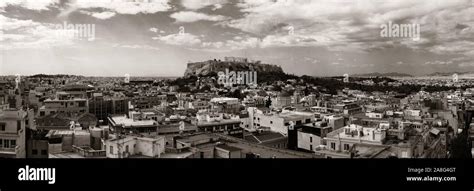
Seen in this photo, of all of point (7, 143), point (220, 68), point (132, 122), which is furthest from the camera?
point (220, 68)

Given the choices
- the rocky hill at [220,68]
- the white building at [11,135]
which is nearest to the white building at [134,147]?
the white building at [11,135]

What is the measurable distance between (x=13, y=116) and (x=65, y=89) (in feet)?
35.0

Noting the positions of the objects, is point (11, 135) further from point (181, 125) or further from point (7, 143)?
point (181, 125)

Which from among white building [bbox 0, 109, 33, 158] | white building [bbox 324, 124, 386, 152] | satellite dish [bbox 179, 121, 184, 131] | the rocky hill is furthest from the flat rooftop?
the rocky hill

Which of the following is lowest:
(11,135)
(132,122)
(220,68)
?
(132,122)

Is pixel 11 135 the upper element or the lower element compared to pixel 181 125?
upper

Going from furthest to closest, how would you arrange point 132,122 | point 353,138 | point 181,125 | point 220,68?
point 220,68, point 181,125, point 132,122, point 353,138

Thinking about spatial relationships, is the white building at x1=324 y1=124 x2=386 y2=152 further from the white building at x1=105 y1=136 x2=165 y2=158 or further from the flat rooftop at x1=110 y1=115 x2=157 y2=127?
the flat rooftop at x1=110 y1=115 x2=157 y2=127

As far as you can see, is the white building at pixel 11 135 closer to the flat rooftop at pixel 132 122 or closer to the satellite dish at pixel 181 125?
the flat rooftop at pixel 132 122

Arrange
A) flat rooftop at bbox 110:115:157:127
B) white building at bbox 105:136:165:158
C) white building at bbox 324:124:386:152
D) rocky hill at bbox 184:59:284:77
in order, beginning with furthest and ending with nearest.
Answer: rocky hill at bbox 184:59:284:77
flat rooftop at bbox 110:115:157:127
white building at bbox 324:124:386:152
white building at bbox 105:136:165:158

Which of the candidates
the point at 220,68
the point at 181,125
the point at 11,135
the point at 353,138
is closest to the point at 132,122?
the point at 181,125

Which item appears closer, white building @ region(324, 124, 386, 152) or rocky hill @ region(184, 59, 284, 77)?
white building @ region(324, 124, 386, 152)

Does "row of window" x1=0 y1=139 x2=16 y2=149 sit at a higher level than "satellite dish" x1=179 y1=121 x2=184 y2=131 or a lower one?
higher

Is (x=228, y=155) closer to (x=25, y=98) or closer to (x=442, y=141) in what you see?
(x=442, y=141)
